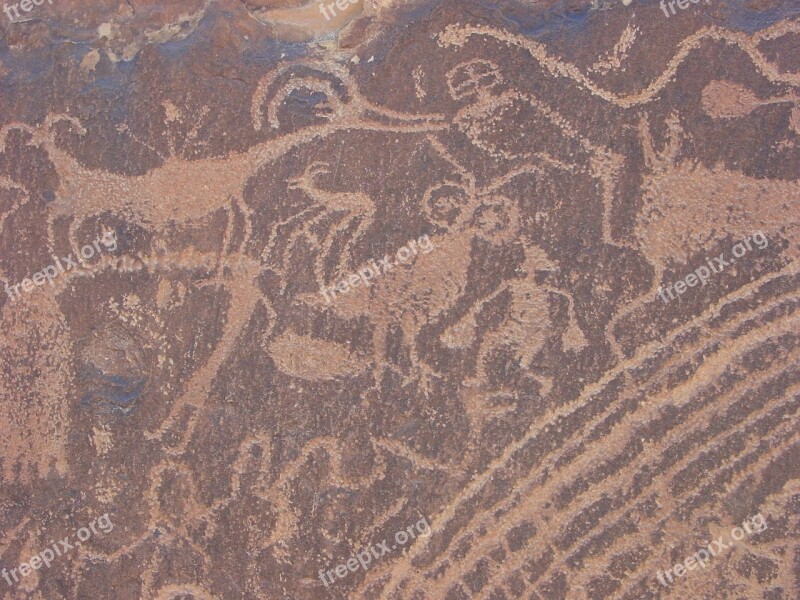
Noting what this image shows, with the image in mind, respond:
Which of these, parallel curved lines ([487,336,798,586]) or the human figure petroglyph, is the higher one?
the human figure petroglyph

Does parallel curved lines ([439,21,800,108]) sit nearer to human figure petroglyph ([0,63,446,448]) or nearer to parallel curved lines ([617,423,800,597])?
human figure petroglyph ([0,63,446,448])

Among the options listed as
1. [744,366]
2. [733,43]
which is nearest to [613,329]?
[744,366]

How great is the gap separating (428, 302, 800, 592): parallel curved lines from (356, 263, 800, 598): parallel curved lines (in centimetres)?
5

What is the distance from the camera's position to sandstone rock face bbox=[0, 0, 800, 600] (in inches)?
74.8

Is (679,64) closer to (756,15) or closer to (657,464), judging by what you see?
(756,15)

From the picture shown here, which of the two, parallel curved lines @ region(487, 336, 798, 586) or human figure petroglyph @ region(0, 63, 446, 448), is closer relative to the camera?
parallel curved lines @ region(487, 336, 798, 586)

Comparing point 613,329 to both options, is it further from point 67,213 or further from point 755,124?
point 67,213

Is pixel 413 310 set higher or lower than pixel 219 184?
lower

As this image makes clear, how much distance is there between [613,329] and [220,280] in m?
1.09

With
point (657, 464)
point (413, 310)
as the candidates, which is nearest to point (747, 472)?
point (657, 464)

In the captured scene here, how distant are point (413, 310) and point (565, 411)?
482 mm

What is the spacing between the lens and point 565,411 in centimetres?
192

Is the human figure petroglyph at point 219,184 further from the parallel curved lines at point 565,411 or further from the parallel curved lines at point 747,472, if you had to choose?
the parallel curved lines at point 747,472

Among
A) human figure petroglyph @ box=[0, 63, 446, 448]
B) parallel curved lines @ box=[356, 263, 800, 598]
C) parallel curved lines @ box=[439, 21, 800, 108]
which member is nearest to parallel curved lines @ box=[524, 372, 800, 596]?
parallel curved lines @ box=[356, 263, 800, 598]
